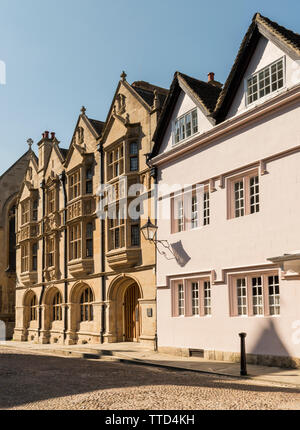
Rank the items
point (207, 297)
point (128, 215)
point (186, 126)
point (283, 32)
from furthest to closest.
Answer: point (128, 215) < point (186, 126) < point (207, 297) < point (283, 32)

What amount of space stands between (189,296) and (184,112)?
6.52 m

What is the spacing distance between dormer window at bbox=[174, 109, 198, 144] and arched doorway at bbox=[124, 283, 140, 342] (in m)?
7.20

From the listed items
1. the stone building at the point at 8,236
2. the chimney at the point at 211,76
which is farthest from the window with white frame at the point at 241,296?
the stone building at the point at 8,236

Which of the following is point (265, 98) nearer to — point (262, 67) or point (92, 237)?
point (262, 67)

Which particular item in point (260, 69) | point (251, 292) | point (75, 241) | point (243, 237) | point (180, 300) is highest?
point (260, 69)

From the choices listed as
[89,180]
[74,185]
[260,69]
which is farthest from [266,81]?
[74,185]

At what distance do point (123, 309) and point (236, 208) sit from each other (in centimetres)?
909

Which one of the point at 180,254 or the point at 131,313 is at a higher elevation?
the point at 180,254

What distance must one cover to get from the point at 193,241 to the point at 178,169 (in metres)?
2.81

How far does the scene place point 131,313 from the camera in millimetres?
22828

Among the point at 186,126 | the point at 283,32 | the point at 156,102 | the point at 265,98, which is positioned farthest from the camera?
the point at 156,102

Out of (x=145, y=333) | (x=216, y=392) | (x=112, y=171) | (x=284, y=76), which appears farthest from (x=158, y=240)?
(x=216, y=392)

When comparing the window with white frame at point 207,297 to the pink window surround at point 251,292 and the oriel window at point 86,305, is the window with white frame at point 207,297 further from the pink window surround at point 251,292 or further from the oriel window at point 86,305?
the oriel window at point 86,305

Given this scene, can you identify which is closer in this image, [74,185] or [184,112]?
[184,112]
